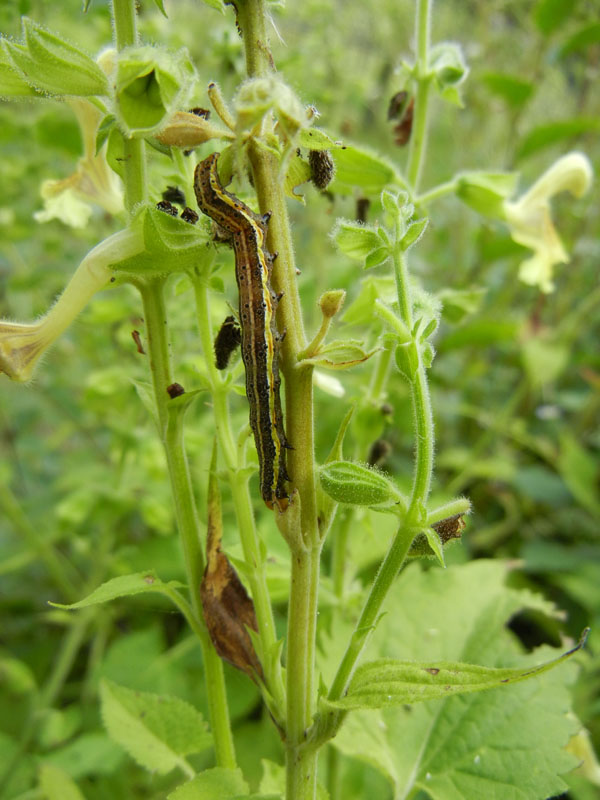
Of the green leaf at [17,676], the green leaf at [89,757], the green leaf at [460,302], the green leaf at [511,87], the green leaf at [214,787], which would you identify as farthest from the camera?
the green leaf at [511,87]

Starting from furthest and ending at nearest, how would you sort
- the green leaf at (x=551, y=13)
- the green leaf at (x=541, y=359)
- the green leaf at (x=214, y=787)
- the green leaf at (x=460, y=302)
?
the green leaf at (x=541, y=359) → the green leaf at (x=551, y=13) → the green leaf at (x=460, y=302) → the green leaf at (x=214, y=787)

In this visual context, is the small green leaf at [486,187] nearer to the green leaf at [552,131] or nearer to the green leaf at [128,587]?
the green leaf at [128,587]

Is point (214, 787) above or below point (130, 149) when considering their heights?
below

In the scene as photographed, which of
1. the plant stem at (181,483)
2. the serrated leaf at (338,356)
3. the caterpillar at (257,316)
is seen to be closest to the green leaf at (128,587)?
the plant stem at (181,483)

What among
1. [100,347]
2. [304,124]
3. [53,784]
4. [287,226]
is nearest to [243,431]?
[287,226]

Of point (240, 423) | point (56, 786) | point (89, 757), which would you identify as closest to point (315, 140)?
point (56, 786)

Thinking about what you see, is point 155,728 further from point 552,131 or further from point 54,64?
point 552,131
